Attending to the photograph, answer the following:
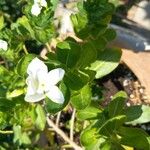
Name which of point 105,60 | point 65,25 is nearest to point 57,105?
point 105,60

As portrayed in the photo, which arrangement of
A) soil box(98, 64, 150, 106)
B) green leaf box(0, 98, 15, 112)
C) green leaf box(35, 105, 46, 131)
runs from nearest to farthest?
green leaf box(0, 98, 15, 112) < green leaf box(35, 105, 46, 131) < soil box(98, 64, 150, 106)

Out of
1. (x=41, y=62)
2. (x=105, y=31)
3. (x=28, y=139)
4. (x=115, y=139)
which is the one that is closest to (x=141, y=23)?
(x=28, y=139)

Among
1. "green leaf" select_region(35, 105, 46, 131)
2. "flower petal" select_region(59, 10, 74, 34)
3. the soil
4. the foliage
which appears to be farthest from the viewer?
"flower petal" select_region(59, 10, 74, 34)

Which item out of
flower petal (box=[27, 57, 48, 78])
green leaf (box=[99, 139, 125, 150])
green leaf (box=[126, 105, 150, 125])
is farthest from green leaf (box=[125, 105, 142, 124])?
flower petal (box=[27, 57, 48, 78])

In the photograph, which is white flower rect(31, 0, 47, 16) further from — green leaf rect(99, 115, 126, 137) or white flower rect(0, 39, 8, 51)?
green leaf rect(99, 115, 126, 137)

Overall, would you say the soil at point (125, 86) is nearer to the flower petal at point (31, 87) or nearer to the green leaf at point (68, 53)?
the green leaf at point (68, 53)

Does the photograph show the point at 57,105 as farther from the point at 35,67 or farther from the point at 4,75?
the point at 4,75
